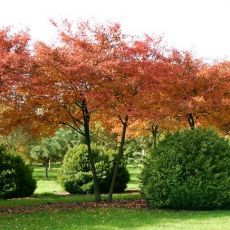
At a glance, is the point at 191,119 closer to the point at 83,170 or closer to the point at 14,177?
the point at 83,170

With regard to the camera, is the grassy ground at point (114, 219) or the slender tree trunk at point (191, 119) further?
the slender tree trunk at point (191, 119)

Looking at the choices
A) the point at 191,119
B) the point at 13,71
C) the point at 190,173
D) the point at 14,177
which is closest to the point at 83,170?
the point at 14,177

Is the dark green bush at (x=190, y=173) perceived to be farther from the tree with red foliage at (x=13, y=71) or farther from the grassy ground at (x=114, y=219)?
the tree with red foliage at (x=13, y=71)

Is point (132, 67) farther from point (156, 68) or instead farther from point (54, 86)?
point (54, 86)

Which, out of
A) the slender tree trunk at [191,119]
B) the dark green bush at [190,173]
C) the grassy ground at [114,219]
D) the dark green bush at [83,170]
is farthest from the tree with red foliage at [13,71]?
the slender tree trunk at [191,119]

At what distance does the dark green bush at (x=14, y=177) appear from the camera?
22281mm

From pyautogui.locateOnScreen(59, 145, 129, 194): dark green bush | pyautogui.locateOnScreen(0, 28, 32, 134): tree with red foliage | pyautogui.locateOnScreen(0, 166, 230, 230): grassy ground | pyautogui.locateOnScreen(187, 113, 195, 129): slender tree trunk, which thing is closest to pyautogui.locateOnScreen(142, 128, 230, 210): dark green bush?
pyautogui.locateOnScreen(0, 166, 230, 230): grassy ground

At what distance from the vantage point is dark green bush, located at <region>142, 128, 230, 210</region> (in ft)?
52.1

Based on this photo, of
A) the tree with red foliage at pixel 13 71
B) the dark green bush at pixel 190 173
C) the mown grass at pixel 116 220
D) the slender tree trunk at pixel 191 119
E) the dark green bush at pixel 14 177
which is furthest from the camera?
the slender tree trunk at pixel 191 119

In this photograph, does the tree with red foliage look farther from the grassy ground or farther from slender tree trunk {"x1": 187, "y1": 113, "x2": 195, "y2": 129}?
slender tree trunk {"x1": 187, "y1": 113, "x2": 195, "y2": 129}

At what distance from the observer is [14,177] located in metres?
22.6

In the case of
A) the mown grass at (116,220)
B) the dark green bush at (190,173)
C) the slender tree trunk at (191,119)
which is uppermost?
the slender tree trunk at (191,119)

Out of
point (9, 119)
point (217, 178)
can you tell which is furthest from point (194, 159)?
point (9, 119)

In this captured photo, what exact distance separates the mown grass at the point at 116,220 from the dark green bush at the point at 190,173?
65cm
